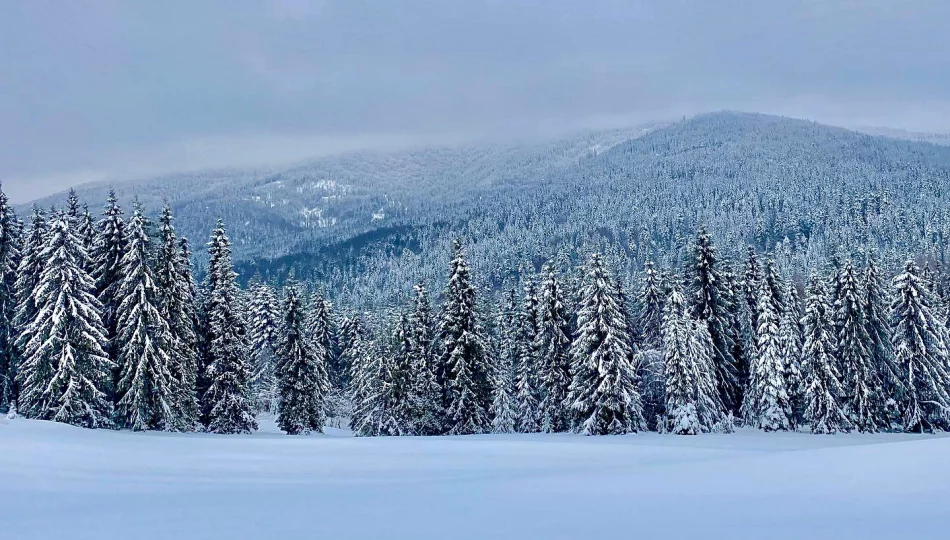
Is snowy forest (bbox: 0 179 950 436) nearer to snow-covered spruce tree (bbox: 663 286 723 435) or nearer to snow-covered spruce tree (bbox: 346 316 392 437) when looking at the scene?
snow-covered spruce tree (bbox: 663 286 723 435)

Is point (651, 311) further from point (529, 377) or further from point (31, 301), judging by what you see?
point (31, 301)

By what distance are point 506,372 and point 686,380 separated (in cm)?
1375

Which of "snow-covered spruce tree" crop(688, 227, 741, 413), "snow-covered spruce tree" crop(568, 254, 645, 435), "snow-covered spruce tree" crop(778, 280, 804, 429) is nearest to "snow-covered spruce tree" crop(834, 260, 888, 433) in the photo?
"snow-covered spruce tree" crop(778, 280, 804, 429)

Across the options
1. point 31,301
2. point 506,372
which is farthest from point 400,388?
point 31,301

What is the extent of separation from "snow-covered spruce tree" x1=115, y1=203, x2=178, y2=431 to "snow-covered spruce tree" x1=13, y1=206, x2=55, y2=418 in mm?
3849

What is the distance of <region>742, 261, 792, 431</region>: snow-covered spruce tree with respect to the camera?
42562mm

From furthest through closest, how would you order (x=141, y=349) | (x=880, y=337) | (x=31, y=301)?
(x=880, y=337) < (x=31, y=301) < (x=141, y=349)

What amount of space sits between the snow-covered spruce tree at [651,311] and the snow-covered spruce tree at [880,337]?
510 inches

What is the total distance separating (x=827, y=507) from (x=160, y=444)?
22195 mm

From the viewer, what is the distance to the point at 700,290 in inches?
1813

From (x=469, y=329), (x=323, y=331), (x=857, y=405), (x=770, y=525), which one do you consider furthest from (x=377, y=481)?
(x=323, y=331)

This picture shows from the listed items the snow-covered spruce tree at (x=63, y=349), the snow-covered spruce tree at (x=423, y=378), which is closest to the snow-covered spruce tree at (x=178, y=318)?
the snow-covered spruce tree at (x=63, y=349)

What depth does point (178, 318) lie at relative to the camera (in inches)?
1602

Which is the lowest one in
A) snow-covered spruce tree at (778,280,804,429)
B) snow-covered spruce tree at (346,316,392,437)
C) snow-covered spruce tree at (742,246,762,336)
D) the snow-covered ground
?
snow-covered spruce tree at (346,316,392,437)
